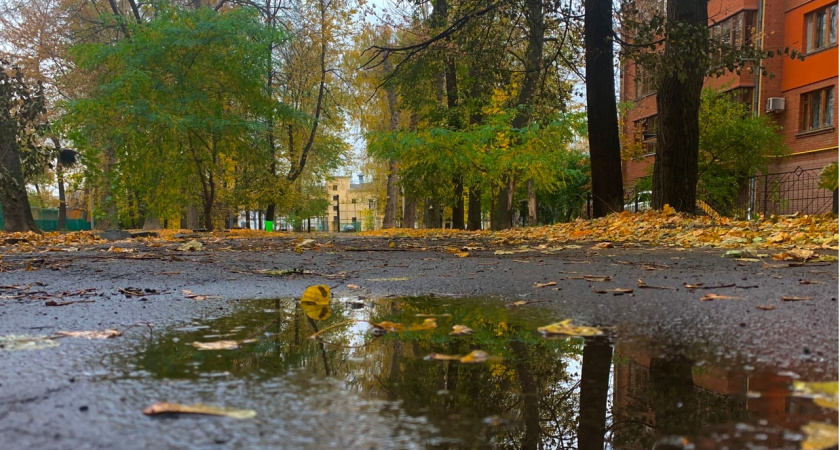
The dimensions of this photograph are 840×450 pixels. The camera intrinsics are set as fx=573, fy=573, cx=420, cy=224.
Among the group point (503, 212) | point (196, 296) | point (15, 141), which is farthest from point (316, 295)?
point (503, 212)

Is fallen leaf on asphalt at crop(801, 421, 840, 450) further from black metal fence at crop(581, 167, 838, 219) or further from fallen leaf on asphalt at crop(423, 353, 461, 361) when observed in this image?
black metal fence at crop(581, 167, 838, 219)

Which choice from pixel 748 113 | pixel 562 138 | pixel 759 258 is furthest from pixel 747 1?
pixel 759 258

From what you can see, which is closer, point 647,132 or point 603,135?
point 603,135

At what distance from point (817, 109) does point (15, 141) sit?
24025 mm

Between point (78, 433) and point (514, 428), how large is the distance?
762 millimetres

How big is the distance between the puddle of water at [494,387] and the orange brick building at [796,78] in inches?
752

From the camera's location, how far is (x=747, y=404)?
1.13 m

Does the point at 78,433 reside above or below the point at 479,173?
below

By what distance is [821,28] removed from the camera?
64.2ft

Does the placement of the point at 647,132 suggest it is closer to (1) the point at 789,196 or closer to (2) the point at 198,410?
(1) the point at 789,196

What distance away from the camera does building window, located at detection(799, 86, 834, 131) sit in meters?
19.2

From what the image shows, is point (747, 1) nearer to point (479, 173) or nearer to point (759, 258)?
point (479, 173)

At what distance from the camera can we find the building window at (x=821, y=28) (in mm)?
18891

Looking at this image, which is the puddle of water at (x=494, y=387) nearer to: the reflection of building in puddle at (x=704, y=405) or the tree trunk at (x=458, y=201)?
the reflection of building in puddle at (x=704, y=405)
